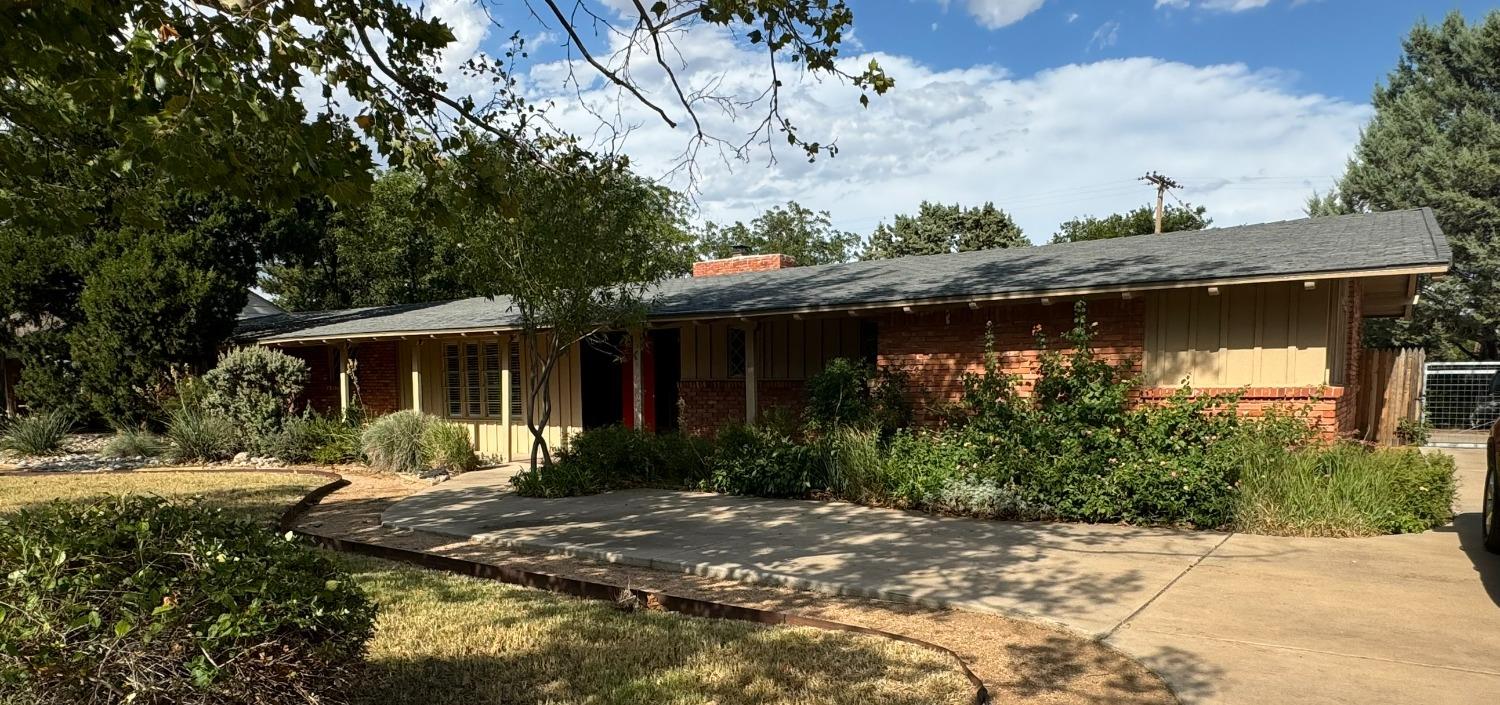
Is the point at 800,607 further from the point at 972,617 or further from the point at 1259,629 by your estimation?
the point at 1259,629

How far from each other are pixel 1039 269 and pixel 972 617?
6.59 m

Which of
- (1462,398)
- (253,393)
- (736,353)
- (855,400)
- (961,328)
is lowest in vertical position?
(1462,398)

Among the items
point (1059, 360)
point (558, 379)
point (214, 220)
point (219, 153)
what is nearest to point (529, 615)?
point (219, 153)

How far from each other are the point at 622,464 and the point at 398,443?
14.9 ft

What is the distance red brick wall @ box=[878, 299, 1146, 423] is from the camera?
967 cm

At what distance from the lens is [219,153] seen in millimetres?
5832

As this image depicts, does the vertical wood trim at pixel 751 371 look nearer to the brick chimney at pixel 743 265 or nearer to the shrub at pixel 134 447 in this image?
the brick chimney at pixel 743 265

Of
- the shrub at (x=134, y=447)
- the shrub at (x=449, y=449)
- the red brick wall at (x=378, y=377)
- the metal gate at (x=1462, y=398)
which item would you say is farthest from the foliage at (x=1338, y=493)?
the shrub at (x=134, y=447)

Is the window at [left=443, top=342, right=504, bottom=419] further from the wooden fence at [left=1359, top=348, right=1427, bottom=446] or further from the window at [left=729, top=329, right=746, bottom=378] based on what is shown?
the wooden fence at [left=1359, top=348, right=1427, bottom=446]

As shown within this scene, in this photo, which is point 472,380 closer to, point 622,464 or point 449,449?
point 449,449

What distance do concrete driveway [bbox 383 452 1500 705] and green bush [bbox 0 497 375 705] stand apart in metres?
3.74

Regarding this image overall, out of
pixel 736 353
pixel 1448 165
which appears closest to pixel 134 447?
pixel 736 353

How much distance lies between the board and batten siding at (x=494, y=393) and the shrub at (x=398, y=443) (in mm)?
1223

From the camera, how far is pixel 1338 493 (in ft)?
24.9
